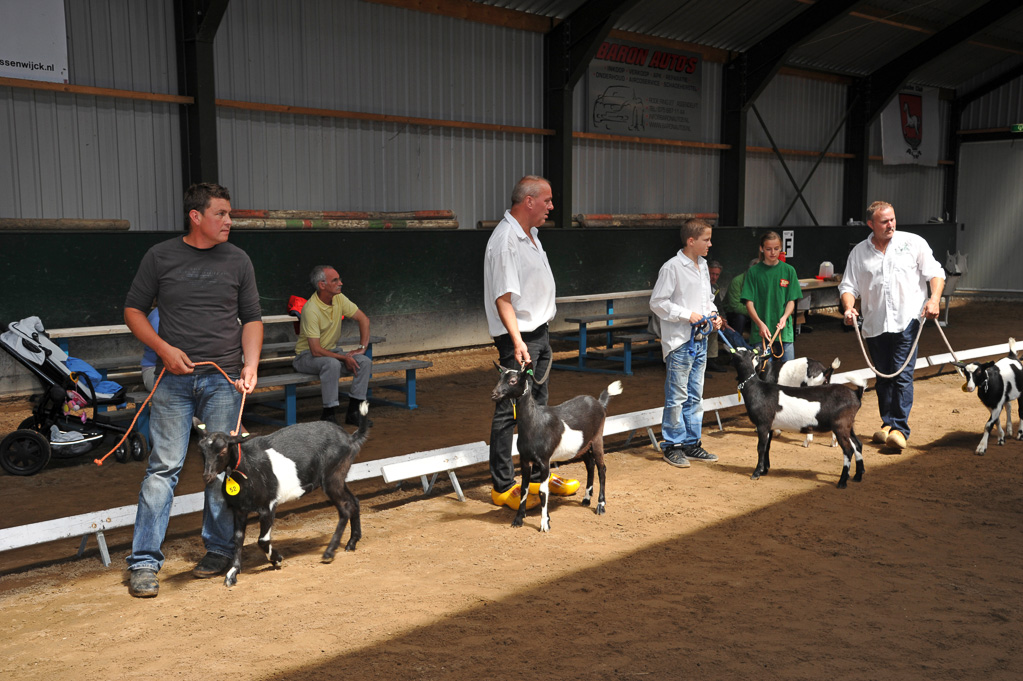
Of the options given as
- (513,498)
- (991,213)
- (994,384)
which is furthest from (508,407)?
(991,213)

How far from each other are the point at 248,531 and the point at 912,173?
68.2 ft

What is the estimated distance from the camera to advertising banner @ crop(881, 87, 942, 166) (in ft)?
68.0

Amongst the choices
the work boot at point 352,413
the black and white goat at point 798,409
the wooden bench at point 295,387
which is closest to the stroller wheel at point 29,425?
the wooden bench at point 295,387

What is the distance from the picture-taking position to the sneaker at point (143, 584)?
4.10m

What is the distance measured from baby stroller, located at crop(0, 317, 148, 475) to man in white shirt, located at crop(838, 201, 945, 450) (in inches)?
217

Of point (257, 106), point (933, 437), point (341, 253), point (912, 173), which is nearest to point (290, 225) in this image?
point (341, 253)

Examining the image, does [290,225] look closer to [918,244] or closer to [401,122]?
[401,122]

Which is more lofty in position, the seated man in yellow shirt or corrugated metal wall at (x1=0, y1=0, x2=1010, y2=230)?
corrugated metal wall at (x1=0, y1=0, x2=1010, y2=230)

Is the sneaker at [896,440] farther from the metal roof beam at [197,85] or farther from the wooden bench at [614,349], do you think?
the metal roof beam at [197,85]

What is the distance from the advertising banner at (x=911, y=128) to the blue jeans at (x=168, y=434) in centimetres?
1963

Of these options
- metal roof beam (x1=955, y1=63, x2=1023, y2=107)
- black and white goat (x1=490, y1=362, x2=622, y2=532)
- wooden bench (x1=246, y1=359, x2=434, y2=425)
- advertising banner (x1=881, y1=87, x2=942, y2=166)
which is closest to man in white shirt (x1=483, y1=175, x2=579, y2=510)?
black and white goat (x1=490, y1=362, x2=622, y2=532)

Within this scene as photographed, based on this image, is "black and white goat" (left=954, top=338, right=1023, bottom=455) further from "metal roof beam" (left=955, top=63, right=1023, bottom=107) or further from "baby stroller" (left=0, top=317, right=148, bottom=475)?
Result: "metal roof beam" (left=955, top=63, right=1023, bottom=107)

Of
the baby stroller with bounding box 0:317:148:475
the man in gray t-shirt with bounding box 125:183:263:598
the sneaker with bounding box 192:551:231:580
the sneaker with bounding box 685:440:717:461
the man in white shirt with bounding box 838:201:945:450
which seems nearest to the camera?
the man in gray t-shirt with bounding box 125:183:263:598

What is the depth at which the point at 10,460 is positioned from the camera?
626 centimetres
